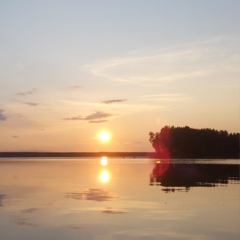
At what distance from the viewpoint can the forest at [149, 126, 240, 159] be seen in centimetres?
18575

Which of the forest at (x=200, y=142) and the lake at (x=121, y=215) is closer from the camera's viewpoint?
the lake at (x=121, y=215)

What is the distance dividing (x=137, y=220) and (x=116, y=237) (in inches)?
176

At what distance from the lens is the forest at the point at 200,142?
18575 centimetres

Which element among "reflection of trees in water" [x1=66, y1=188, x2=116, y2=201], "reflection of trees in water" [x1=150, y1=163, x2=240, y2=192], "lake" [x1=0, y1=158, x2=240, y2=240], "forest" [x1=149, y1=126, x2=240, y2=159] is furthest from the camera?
"forest" [x1=149, y1=126, x2=240, y2=159]

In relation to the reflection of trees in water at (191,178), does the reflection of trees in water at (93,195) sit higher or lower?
lower

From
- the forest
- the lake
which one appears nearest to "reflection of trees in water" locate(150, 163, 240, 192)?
the lake

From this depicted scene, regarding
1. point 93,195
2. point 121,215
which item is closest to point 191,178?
point 93,195

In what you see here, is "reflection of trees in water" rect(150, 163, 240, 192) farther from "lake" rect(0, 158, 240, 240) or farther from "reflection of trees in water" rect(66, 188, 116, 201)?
"lake" rect(0, 158, 240, 240)

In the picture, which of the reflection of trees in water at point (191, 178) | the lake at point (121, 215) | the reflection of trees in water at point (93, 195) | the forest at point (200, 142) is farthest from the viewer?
the forest at point (200, 142)

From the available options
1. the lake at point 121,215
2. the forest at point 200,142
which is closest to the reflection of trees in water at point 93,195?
the lake at point 121,215

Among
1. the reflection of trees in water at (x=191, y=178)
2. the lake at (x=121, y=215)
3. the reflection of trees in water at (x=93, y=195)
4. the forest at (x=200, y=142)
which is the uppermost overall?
the forest at (x=200, y=142)

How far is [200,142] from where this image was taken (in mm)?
186375

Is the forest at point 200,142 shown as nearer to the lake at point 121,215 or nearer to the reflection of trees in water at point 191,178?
the reflection of trees in water at point 191,178

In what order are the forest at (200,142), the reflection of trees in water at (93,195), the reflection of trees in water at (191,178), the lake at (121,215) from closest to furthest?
the lake at (121,215) < the reflection of trees in water at (93,195) < the reflection of trees in water at (191,178) < the forest at (200,142)
